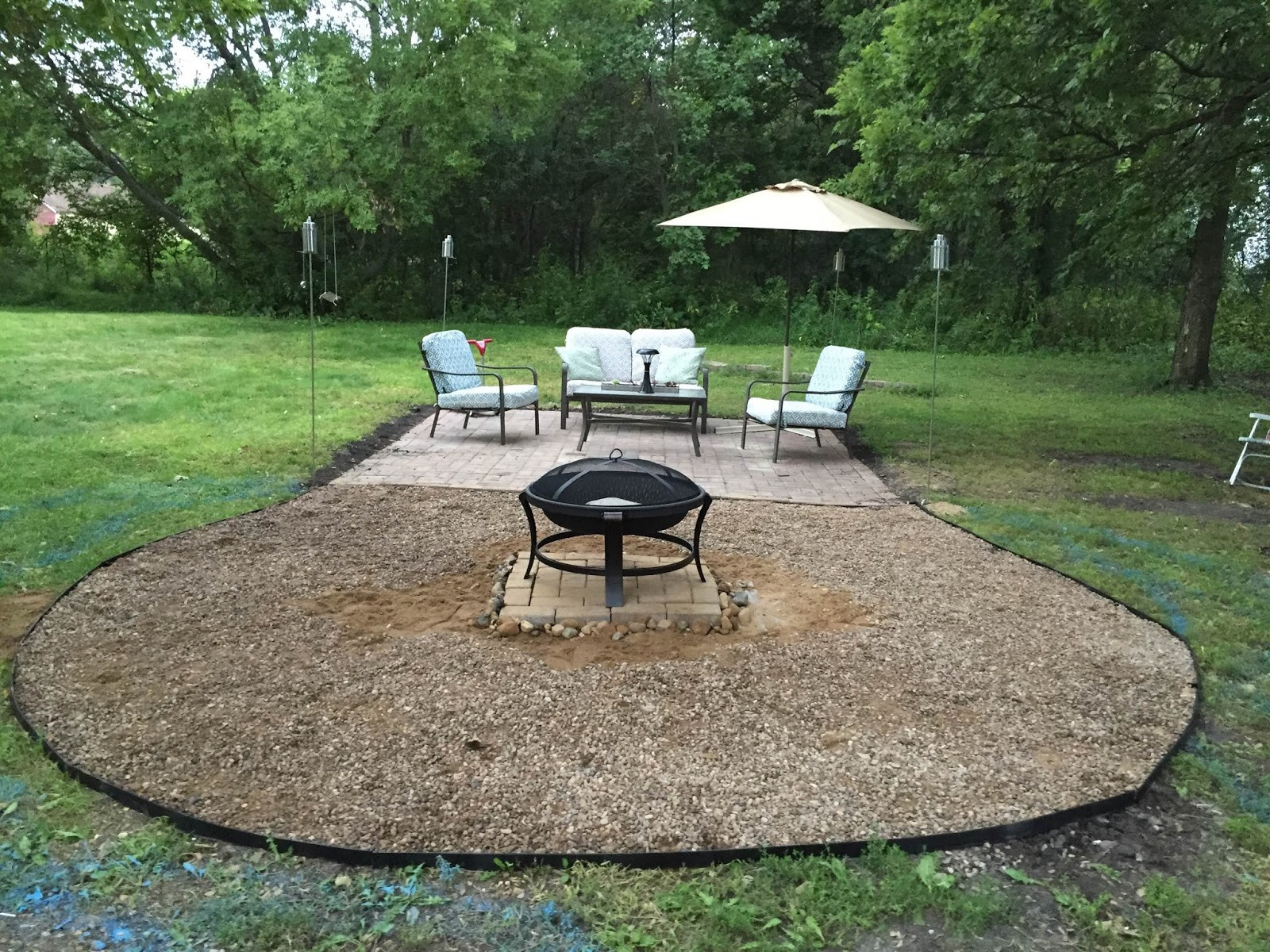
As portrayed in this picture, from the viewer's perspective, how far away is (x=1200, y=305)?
37.6 feet

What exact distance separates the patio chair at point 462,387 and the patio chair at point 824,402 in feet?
6.12

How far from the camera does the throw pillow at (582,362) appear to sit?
8641mm

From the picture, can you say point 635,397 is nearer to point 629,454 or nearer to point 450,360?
point 629,454

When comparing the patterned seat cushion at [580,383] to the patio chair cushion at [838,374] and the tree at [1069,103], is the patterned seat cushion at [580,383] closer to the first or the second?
the patio chair cushion at [838,374]

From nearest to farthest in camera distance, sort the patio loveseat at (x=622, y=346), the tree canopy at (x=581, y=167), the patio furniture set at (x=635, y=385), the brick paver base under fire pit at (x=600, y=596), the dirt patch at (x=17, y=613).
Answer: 1. the dirt patch at (x=17, y=613)
2. the brick paver base under fire pit at (x=600, y=596)
3. the patio furniture set at (x=635, y=385)
4. the patio loveseat at (x=622, y=346)
5. the tree canopy at (x=581, y=167)

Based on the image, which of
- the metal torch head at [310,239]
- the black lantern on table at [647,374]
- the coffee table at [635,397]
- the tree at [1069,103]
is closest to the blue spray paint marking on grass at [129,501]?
A: the metal torch head at [310,239]

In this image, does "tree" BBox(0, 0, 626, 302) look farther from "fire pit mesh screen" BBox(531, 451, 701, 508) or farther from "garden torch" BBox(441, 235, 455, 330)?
"fire pit mesh screen" BBox(531, 451, 701, 508)

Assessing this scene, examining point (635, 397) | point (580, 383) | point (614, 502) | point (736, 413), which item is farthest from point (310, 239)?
point (736, 413)

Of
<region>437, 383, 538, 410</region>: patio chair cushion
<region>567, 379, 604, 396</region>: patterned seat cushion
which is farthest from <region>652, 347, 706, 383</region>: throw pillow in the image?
<region>437, 383, 538, 410</region>: patio chair cushion

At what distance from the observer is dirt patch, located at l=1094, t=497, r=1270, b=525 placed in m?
6.14

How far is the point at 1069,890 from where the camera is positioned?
7.92ft

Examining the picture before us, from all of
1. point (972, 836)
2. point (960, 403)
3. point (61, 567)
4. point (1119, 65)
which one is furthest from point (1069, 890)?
point (960, 403)

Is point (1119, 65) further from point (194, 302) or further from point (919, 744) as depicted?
point (194, 302)

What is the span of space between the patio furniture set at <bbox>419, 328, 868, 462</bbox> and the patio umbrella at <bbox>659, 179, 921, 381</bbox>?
1.02m
